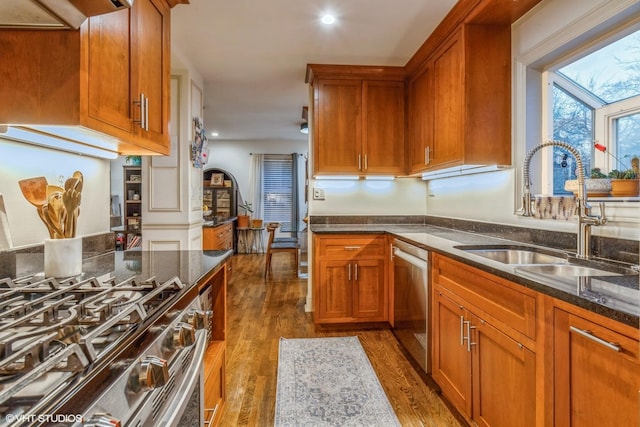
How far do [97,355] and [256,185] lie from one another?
6532 mm

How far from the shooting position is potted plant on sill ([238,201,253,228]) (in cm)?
682

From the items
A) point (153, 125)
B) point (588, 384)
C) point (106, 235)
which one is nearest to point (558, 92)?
point (588, 384)

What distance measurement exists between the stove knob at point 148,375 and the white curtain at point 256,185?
6.34m

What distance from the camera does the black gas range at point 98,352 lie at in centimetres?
51

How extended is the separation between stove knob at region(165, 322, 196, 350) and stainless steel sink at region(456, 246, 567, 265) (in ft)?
5.17

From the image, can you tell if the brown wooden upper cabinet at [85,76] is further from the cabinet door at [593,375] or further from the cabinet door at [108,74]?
the cabinet door at [593,375]

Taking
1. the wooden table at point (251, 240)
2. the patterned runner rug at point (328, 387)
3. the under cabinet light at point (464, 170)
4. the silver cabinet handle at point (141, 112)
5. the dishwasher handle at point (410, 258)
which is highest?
the silver cabinet handle at point (141, 112)

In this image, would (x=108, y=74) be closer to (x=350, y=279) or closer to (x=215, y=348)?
(x=215, y=348)

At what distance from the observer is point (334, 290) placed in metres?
2.95

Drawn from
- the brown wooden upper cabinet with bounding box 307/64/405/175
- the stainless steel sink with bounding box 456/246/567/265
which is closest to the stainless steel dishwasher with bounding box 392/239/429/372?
the stainless steel sink with bounding box 456/246/567/265

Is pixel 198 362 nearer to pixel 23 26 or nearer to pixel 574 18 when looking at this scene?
pixel 23 26

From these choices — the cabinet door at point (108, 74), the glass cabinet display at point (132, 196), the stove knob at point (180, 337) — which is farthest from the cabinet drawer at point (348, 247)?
the glass cabinet display at point (132, 196)

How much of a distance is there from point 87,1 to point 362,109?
8.12 feet

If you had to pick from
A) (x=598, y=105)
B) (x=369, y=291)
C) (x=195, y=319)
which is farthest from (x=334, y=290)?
(x=598, y=105)
